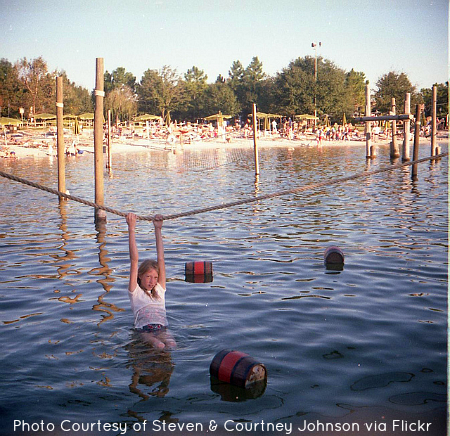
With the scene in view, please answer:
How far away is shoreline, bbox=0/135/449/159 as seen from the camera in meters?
49.6

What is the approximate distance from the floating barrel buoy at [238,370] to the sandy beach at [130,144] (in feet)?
141

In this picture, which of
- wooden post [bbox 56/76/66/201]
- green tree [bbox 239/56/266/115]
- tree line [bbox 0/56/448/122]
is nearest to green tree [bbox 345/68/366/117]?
tree line [bbox 0/56/448/122]

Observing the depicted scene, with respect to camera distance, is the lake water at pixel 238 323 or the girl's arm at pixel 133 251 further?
the girl's arm at pixel 133 251

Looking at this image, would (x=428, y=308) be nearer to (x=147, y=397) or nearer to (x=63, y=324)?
(x=147, y=397)

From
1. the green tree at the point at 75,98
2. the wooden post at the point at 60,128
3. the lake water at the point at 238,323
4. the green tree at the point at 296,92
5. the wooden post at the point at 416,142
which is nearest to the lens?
the lake water at the point at 238,323

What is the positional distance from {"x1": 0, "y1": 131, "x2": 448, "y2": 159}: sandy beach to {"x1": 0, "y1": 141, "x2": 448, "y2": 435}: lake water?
34702 mm

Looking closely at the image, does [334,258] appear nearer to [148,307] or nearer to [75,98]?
[148,307]

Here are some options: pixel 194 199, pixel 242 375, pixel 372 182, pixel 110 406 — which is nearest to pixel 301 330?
pixel 242 375

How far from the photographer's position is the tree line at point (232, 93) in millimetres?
66750

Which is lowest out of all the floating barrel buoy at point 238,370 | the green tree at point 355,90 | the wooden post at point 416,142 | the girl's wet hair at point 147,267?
the floating barrel buoy at point 238,370

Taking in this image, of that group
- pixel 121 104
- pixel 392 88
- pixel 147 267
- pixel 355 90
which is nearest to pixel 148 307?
pixel 147 267

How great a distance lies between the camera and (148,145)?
60.2m

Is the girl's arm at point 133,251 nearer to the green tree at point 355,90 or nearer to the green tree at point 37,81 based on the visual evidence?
the green tree at point 37,81

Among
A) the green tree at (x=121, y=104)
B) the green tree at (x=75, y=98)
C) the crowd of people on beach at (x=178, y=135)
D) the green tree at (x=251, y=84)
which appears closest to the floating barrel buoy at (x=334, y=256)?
the crowd of people on beach at (x=178, y=135)
